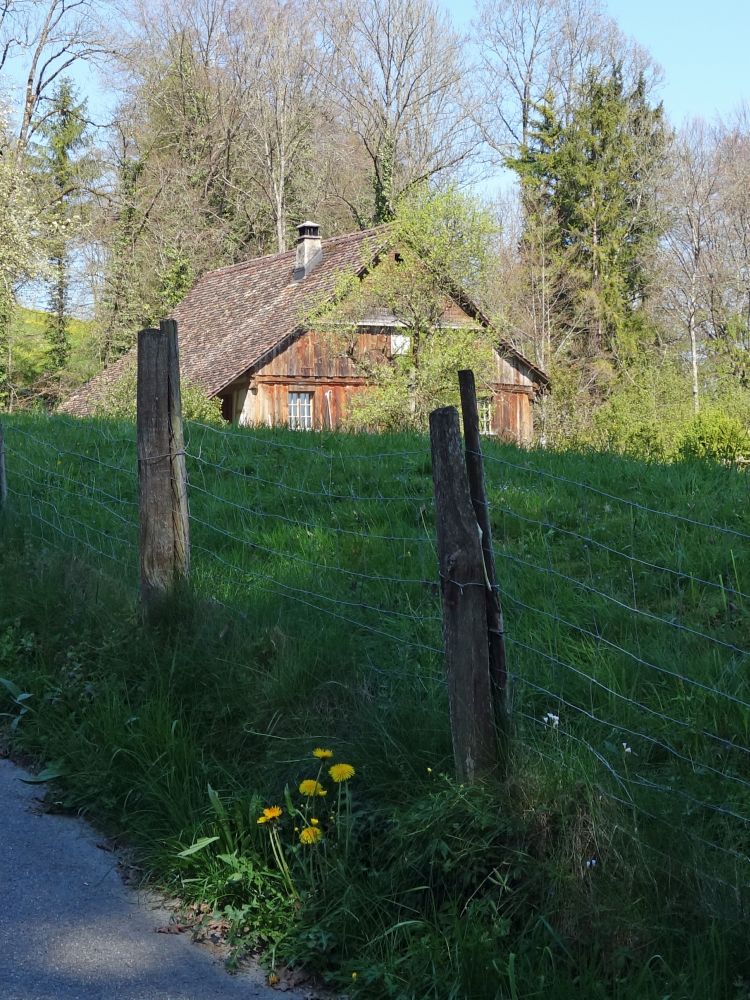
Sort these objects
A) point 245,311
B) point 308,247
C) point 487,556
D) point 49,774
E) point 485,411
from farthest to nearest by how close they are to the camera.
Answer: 1. point 245,311
2. point 308,247
3. point 485,411
4. point 49,774
5. point 487,556

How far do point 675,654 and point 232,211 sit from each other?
47.5m

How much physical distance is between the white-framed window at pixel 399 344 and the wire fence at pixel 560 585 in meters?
18.4

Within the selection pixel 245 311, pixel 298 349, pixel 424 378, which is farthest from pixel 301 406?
pixel 424 378

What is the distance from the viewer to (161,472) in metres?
5.31

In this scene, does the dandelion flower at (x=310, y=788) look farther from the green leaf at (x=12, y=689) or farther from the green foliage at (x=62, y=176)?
the green foliage at (x=62, y=176)

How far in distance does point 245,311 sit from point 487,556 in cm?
3478

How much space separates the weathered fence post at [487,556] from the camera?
12.0 feet

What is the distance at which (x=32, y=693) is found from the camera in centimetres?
532

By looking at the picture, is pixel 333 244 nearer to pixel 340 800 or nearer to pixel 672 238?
pixel 672 238

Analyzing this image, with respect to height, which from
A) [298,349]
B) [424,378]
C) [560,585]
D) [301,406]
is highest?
[298,349]

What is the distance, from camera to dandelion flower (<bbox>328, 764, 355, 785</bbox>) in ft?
12.1

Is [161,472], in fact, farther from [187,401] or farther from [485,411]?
[485,411]

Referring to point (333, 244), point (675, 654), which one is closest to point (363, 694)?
point (675, 654)

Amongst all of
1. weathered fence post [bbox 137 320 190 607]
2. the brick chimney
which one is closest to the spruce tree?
the brick chimney
